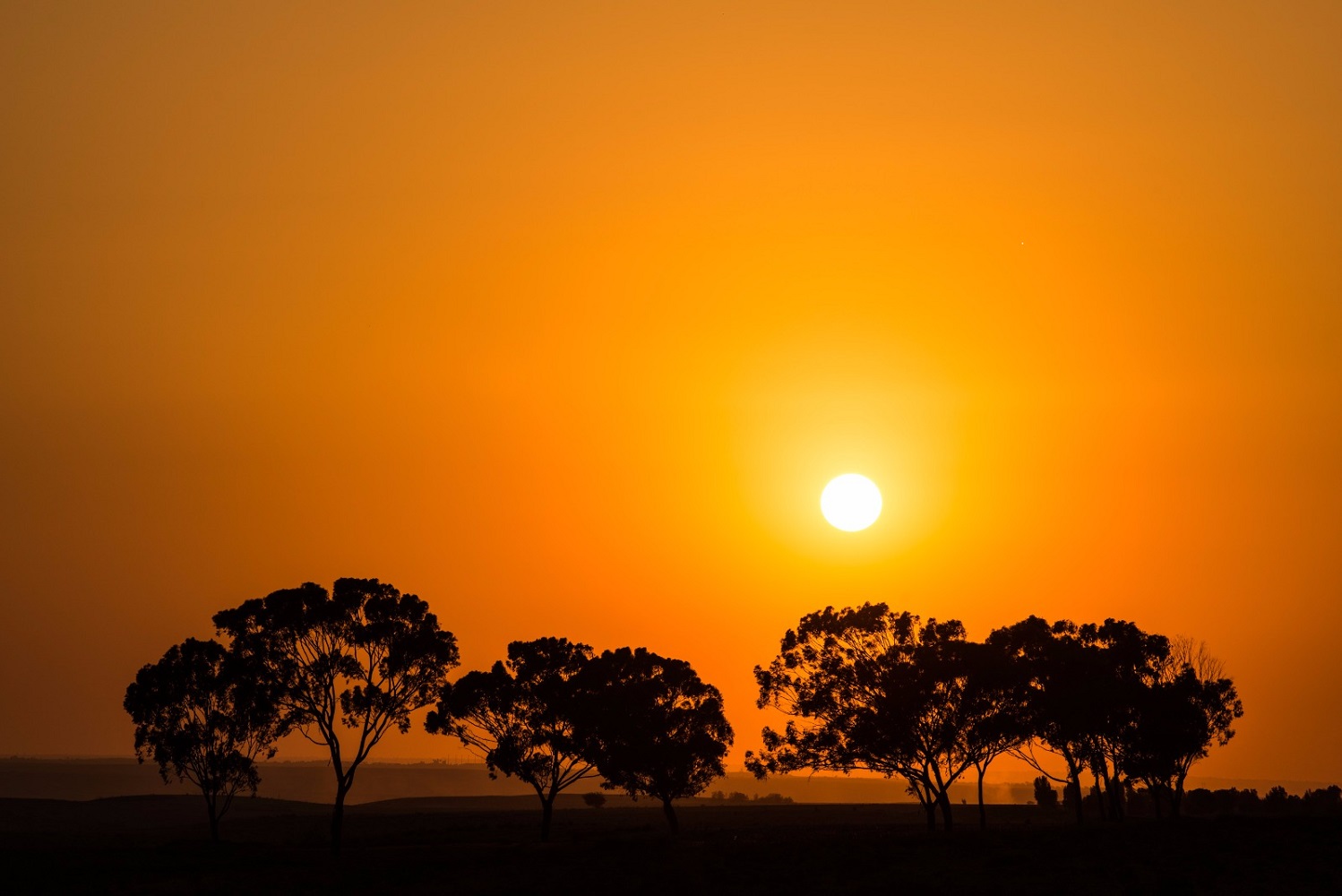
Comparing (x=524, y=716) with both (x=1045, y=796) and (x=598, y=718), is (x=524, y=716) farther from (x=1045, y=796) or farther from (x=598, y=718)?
(x=1045, y=796)

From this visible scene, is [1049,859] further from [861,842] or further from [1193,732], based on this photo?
[1193,732]

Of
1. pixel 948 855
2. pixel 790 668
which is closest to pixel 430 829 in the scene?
pixel 790 668

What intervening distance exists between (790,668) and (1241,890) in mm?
32843

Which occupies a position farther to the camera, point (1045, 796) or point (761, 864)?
point (1045, 796)

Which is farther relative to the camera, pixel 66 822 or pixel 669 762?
pixel 66 822

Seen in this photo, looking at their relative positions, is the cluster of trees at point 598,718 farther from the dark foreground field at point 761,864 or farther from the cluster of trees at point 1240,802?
the cluster of trees at point 1240,802

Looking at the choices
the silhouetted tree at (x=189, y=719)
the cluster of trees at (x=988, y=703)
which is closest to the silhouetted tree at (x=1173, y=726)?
the cluster of trees at (x=988, y=703)

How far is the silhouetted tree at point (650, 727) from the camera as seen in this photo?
85.9 m

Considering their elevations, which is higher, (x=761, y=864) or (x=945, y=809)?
(x=945, y=809)

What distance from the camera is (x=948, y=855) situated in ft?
216

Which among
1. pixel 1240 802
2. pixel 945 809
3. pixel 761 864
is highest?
pixel 1240 802

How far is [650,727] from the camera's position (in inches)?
3435

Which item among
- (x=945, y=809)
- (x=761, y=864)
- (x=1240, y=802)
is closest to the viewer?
(x=761, y=864)

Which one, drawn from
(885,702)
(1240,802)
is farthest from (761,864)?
(1240,802)
